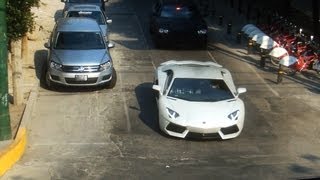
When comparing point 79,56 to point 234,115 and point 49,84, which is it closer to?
point 49,84

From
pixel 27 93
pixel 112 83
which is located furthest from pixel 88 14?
pixel 27 93

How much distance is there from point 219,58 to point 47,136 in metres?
9.68

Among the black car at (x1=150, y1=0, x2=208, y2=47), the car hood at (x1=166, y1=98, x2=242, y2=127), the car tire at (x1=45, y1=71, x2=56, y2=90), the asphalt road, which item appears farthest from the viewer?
the black car at (x1=150, y1=0, x2=208, y2=47)

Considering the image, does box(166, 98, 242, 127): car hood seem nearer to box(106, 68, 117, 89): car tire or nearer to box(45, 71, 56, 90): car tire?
box(106, 68, 117, 89): car tire

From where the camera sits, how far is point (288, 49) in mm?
20828

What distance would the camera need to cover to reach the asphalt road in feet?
36.5

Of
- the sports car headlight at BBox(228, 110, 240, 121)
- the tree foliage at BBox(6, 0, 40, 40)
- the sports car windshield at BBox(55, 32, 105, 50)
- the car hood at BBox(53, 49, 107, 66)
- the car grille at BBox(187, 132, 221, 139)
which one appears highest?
the tree foliage at BBox(6, 0, 40, 40)

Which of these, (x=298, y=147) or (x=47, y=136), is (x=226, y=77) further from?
(x=47, y=136)

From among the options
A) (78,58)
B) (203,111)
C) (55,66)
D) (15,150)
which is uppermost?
(203,111)

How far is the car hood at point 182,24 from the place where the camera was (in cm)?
2202

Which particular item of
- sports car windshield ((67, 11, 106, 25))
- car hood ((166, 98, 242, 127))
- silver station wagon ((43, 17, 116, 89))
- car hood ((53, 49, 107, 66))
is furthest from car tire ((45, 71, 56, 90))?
sports car windshield ((67, 11, 106, 25))

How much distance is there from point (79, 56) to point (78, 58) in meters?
0.13

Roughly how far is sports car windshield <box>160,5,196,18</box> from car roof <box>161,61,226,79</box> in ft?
25.5

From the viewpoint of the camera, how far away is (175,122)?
41.6 feet
